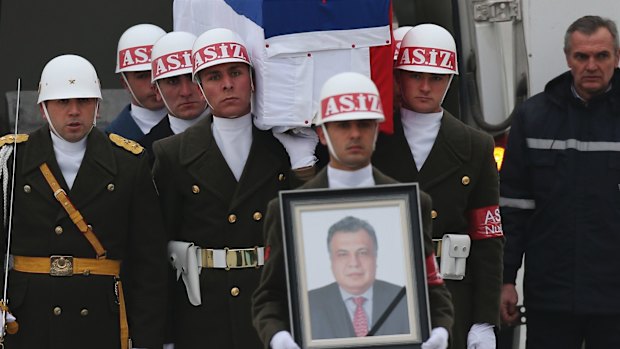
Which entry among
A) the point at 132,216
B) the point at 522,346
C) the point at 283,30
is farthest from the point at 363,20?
the point at 522,346

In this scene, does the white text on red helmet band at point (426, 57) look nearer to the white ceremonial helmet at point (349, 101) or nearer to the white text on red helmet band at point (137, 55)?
the white ceremonial helmet at point (349, 101)

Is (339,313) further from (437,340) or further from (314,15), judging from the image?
(314,15)

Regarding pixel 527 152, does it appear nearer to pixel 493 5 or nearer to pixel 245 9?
pixel 493 5

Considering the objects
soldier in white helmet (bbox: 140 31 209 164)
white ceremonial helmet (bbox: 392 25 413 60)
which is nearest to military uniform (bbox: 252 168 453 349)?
white ceremonial helmet (bbox: 392 25 413 60)

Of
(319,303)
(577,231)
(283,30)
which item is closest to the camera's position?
(319,303)

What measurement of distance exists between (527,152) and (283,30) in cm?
136

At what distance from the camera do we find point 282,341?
4984 millimetres

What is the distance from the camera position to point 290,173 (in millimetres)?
6195

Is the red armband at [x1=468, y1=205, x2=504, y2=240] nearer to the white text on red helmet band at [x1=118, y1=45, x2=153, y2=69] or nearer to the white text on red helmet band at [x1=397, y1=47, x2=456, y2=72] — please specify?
the white text on red helmet band at [x1=397, y1=47, x2=456, y2=72]

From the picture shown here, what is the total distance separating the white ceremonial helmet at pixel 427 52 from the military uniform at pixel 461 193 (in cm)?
20

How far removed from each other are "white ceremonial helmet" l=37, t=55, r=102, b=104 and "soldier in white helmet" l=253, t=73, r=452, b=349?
110cm

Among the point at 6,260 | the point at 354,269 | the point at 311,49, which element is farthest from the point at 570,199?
the point at 6,260

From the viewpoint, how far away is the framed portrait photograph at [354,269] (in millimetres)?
4934

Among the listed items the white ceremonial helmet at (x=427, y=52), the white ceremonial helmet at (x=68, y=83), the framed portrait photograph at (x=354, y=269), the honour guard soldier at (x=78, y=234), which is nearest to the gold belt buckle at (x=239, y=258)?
the honour guard soldier at (x=78, y=234)
